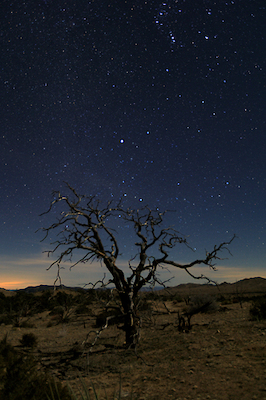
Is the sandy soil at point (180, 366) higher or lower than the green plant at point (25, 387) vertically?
lower

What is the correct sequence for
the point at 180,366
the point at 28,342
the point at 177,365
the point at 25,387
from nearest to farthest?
1. the point at 25,387
2. the point at 180,366
3. the point at 177,365
4. the point at 28,342

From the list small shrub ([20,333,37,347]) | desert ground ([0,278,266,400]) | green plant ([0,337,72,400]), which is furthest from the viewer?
small shrub ([20,333,37,347])

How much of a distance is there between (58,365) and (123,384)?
3.68 metres

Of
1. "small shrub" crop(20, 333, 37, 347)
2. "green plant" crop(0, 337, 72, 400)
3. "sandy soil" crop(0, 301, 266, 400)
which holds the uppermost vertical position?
"green plant" crop(0, 337, 72, 400)

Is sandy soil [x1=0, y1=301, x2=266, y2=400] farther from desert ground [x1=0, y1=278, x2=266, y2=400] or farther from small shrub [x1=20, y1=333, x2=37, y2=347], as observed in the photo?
small shrub [x1=20, y1=333, x2=37, y2=347]

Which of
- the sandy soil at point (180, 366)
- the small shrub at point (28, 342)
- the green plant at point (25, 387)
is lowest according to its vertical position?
the small shrub at point (28, 342)

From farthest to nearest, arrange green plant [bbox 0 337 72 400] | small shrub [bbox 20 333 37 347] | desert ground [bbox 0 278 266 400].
→ small shrub [bbox 20 333 37 347] < desert ground [bbox 0 278 266 400] < green plant [bbox 0 337 72 400]

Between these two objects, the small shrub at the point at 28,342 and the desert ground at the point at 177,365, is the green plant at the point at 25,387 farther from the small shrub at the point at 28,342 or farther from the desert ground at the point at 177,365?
the small shrub at the point at 28,342

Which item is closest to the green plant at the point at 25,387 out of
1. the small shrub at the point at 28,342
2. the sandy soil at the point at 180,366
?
the sandy soil at the point at 180,366

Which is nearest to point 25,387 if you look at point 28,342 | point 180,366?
point 180,366

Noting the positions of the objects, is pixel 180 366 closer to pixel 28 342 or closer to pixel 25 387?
pixel 25 387

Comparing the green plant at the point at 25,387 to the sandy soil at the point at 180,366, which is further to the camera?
the sandy soil at the point at 180,366

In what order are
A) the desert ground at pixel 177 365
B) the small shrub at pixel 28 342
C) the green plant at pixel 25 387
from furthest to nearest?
the small shrub at pixel 28 342
the desert ground at pixel 177 365
the green plant at pixel 25 387

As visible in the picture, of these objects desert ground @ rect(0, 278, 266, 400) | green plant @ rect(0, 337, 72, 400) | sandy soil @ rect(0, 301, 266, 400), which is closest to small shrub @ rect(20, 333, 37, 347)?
desert ground @ rect(0, 278, 266, 400)
